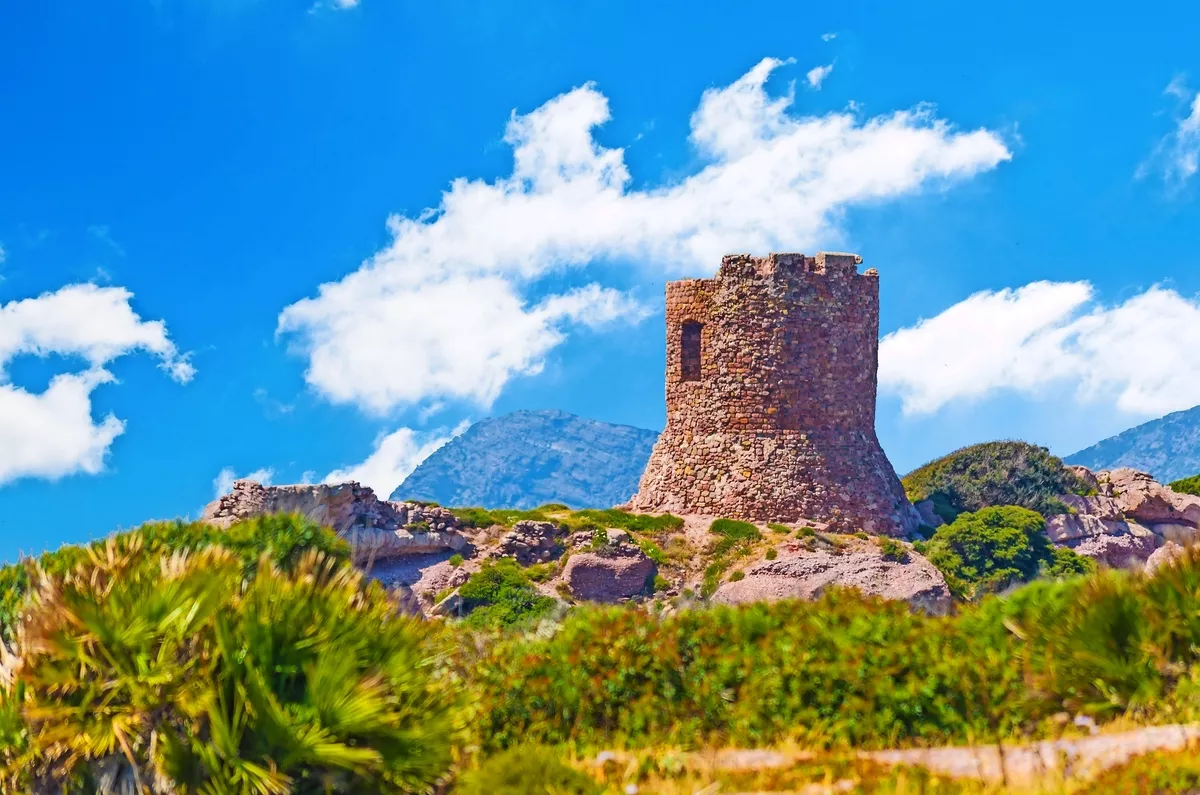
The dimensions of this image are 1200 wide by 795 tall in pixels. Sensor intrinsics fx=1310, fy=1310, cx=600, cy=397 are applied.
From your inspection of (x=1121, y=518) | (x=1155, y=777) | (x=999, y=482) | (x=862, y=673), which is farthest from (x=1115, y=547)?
(x=1155, y=777)

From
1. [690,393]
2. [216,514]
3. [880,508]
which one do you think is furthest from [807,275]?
[216,514]

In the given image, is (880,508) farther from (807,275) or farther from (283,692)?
(283,692)

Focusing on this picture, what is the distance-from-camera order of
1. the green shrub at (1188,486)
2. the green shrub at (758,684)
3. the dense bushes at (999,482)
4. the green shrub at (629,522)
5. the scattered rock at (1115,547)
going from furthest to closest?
the green shrub at (1188,486), the dense bushes at (999,482), the scattered rock at (1115,547), the green shrub at (629,522), the green shrub at (758,684)

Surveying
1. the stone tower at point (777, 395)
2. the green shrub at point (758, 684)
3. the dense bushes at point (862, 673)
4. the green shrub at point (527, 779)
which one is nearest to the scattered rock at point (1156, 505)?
the stone tower at point (777, 395)

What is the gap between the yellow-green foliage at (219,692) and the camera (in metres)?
10.0

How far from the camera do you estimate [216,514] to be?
3094 cm

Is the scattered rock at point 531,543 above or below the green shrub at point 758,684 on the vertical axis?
above

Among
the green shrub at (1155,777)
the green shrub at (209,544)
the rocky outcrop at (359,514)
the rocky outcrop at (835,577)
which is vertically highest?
the rocky outcrop at (359,514)

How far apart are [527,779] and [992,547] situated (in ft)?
90.9

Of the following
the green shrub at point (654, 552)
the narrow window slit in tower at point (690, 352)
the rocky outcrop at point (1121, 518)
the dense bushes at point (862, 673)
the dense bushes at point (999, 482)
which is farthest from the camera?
the dense bushes at point (999, 482)

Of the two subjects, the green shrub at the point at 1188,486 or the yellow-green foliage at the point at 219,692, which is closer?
the yellow-green foliage at the point at 219,692

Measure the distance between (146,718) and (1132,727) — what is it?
9030 mm

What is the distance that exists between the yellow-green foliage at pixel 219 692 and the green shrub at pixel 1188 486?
130 feet

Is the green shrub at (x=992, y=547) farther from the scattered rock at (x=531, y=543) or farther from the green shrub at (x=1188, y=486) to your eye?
the green shrub at (x=1188, y=486)
